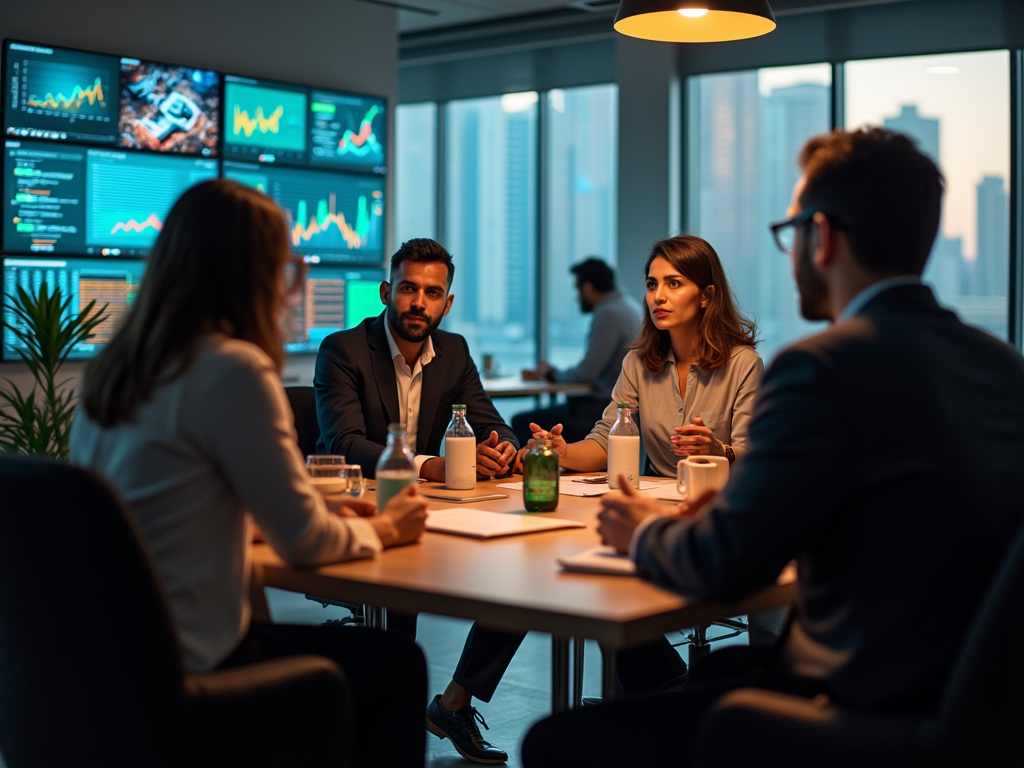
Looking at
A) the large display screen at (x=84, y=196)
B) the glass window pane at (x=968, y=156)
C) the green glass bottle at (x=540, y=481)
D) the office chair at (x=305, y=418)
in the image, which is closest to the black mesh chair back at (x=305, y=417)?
the office chair at (x=305, y=418)

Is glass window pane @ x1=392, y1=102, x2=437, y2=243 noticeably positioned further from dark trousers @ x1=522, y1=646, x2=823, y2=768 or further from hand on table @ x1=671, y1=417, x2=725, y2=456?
dark trousers @ x1=522, y1=646, x2=823, y2=768

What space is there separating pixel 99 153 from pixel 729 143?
389cm

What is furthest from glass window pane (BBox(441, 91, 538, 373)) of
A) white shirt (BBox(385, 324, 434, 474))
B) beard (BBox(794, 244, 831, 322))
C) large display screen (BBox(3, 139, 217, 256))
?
beard (BBox(794, 244, 831, 322))

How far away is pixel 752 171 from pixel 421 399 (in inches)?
179

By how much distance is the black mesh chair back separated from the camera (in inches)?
122

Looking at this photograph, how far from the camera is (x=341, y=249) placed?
640 cm

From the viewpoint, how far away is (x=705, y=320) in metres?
3.13

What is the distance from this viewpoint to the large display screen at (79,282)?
16.6 feet

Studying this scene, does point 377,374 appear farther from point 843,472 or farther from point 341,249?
point 341,249

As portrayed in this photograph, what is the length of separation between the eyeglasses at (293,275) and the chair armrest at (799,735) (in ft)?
2.96

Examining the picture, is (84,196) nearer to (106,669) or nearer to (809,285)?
(106,669)

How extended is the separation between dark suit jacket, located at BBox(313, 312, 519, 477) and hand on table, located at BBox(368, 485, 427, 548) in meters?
0.90

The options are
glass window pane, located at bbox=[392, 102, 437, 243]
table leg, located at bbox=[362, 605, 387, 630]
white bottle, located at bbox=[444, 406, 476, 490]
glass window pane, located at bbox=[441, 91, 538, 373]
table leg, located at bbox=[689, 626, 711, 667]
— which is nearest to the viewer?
white bottle, located at bbox=[444, 406, 476, 490]

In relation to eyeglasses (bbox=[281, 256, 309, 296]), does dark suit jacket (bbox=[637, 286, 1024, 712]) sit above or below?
below
